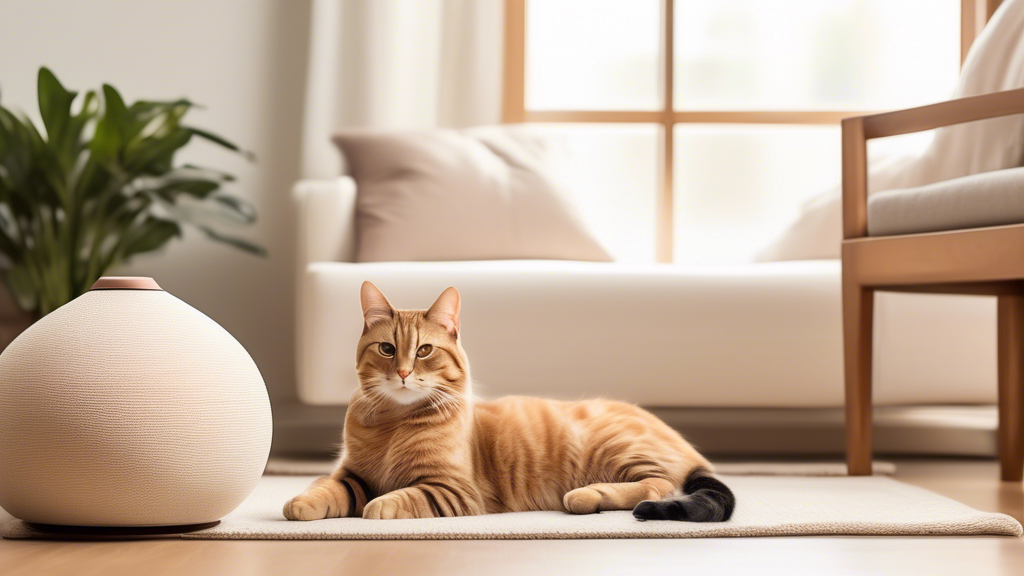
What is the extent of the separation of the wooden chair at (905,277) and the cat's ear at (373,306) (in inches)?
39.6

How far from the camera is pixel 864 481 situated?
1.78 metres

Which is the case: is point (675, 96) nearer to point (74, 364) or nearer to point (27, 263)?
point (27, 263)

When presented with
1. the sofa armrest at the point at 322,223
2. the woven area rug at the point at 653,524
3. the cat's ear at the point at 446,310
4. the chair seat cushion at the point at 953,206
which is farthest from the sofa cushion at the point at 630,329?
the cat's ear at the point at 446,310

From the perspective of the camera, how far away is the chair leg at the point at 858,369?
1847 mm

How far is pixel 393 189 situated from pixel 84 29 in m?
1.39

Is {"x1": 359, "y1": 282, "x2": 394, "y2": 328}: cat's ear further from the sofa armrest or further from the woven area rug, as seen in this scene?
the sofa armrest

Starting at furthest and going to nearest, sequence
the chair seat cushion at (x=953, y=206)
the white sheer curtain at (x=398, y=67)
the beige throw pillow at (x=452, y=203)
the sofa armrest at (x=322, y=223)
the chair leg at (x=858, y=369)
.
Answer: the white sheer curtain at (x=398, y=67), the beige throw pillow at (x=452, y=203), the sofa armrest at (x=322, y=223), the chair leg at (x=858, y=369), the chair seat cushion at (x=953, y=206)

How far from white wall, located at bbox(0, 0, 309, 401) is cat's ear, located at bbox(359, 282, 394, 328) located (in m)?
1.83

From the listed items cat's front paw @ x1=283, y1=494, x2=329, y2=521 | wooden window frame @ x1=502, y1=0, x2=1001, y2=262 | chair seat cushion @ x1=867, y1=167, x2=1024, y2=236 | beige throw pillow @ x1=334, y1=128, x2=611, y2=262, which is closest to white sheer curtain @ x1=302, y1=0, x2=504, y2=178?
wooden window frame @ x1=502, y1=0, x2=1001, y2=262

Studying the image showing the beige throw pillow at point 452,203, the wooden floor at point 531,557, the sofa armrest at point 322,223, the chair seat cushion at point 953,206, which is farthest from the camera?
the beige throw pillow at point 452,203

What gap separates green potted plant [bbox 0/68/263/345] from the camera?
251 centimetres

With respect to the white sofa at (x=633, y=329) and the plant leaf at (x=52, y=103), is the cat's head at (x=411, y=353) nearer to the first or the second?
the white sofa at (x=633, y=329)

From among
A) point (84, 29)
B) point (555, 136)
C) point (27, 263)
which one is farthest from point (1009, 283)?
point (84, 29)

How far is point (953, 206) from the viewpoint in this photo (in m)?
1.69
